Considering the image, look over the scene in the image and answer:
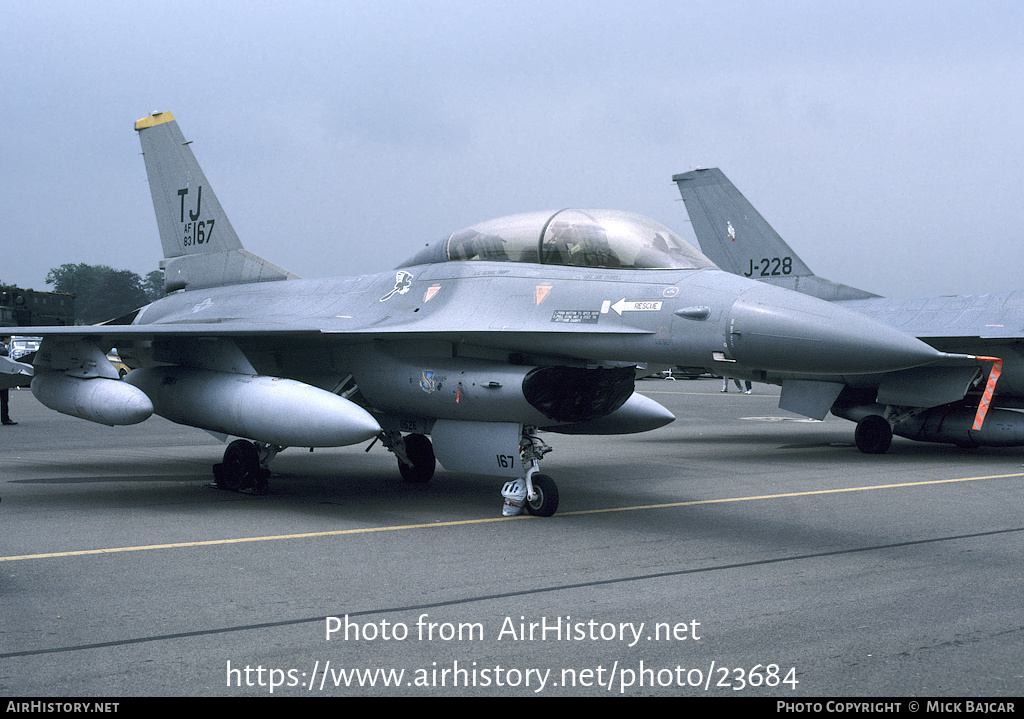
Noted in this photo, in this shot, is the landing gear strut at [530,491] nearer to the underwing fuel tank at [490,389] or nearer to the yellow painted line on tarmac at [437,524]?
the yellow painted line on tarmac at [437,524]

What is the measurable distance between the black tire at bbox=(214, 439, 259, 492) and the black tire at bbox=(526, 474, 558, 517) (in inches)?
119

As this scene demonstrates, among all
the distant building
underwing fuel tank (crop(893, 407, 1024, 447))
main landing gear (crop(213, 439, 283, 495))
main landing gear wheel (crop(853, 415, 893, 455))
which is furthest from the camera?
the distant building

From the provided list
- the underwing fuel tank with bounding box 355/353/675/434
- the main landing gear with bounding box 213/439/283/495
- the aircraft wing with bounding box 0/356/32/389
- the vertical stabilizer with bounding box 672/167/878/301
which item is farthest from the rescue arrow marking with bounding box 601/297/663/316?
the vertical stabilizer with bounding box 672/167/878/301

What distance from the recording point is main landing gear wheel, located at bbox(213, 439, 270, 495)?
927 centimetres

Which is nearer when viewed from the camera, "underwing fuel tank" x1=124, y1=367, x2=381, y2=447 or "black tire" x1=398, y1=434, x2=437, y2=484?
"underwing fuel tank" x1=124, y1=367, x2=381, y2=447

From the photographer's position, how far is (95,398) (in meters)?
8.80

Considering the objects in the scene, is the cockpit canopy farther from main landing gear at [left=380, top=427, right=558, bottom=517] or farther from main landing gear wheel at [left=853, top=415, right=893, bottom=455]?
main landing gear wheel at [left=853, top=415, right=893, bottom=455]

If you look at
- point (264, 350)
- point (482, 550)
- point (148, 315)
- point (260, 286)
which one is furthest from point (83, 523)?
point (148, 315)

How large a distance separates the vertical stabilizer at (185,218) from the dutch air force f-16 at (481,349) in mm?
1717

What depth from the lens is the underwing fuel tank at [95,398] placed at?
8.54 m

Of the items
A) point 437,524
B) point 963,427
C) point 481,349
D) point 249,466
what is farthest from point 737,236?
point 437,524

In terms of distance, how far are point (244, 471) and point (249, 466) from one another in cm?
9

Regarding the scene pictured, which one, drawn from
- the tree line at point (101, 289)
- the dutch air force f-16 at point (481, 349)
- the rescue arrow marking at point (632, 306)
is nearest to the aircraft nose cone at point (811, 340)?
the dutch air force f-16 at point (481, 349)
